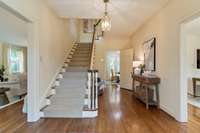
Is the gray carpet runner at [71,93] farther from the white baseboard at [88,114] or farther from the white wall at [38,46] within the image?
the white wall at [38,46]

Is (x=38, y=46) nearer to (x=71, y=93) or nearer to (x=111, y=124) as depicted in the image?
(x=71, y=93)

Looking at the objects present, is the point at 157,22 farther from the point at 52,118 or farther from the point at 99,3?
the point at 52,118

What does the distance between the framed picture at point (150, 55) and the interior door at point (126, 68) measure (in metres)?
2.36

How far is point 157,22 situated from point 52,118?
12.9ft

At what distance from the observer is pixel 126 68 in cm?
916

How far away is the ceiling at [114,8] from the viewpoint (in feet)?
14.7

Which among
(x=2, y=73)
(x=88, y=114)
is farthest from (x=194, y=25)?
(x=2, y=73)

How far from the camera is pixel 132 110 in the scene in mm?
4875

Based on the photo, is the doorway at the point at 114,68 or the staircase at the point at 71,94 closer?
the staircase at the point at 71,94

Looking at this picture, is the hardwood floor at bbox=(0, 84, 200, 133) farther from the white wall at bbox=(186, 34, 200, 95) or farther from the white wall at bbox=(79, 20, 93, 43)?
the white wall at bbox=(79, 20, 93, 43)

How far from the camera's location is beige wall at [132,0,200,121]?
3855 millimetres

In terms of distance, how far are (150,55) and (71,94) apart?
2834mm

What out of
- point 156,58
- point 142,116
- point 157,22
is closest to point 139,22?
Answer: point 157,22

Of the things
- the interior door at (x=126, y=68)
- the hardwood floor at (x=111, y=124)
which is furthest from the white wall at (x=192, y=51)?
the hardwood floor at (x=111, y=124)
